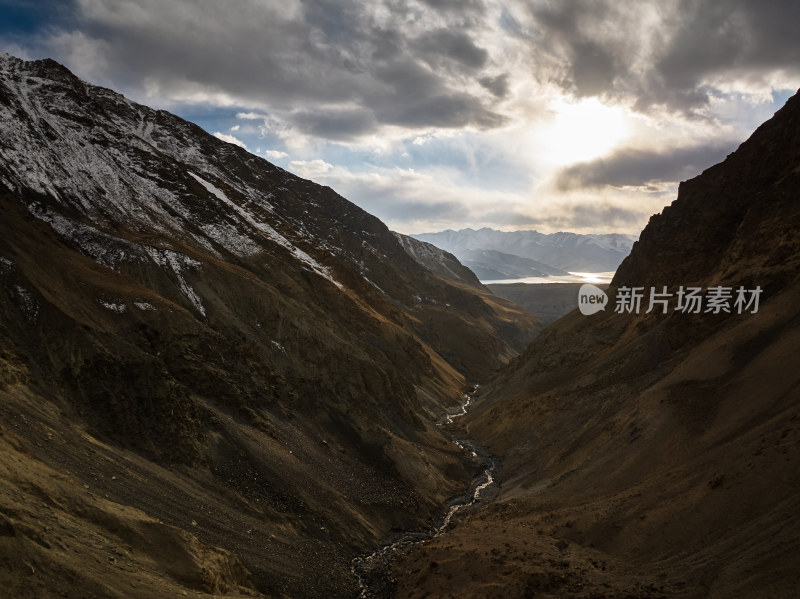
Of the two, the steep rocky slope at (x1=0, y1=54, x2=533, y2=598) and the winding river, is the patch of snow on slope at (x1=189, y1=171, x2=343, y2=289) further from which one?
the winding river

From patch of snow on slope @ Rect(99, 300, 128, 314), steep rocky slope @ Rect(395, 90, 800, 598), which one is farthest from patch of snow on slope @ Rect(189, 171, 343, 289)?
patch of snow on slope @ Rect(99, 300, 128, 314)

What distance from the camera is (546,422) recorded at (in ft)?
198

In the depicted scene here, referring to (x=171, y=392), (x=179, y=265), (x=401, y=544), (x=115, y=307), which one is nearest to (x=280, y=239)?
(x=179, y=265)

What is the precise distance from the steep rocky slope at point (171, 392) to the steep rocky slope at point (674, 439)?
8.88m

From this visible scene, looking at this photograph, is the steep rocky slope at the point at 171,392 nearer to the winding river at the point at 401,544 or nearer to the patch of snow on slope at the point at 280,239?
the patch of snow on slope at the point at 280,239

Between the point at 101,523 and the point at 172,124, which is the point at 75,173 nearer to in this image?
the point at 101,523

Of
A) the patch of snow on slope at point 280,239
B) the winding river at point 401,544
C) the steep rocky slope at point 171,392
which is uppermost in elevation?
the patch of snow on slope at point 280,239

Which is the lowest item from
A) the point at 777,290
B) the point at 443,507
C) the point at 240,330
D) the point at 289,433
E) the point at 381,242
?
the point at 443,507

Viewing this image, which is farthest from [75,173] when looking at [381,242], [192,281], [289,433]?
[381,242]

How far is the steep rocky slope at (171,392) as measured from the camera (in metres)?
24.1

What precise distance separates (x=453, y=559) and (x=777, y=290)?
35.4 meters

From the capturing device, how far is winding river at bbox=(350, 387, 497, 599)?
1319 inches

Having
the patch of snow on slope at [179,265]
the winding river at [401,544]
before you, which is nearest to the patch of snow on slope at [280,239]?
the patch of snow on slope at [179,265]

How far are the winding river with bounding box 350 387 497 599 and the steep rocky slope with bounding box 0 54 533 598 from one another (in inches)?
47.6
